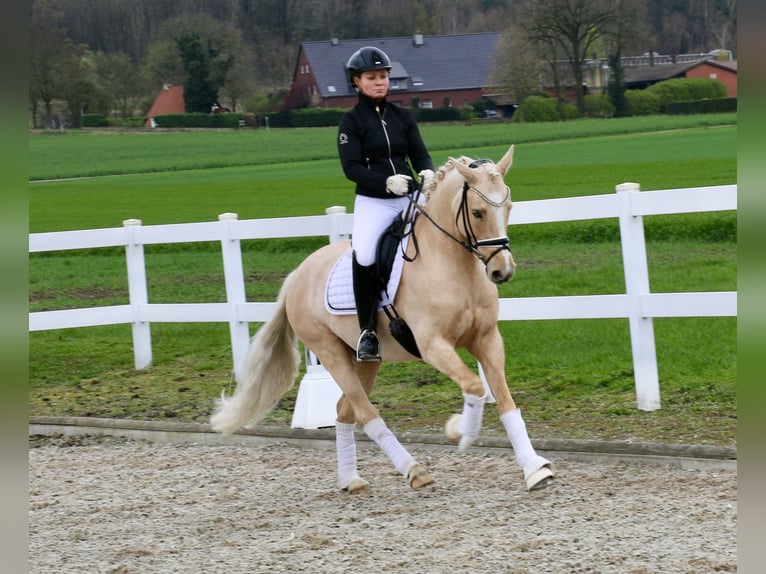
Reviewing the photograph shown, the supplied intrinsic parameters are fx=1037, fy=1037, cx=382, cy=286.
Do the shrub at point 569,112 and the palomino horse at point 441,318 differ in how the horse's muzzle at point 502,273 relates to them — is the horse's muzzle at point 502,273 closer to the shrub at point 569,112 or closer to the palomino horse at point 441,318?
the palomino horse at point 441,318

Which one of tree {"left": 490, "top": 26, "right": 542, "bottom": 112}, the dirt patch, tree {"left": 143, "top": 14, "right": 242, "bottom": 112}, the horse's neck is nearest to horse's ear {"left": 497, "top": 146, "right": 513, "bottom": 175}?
the horse's neck

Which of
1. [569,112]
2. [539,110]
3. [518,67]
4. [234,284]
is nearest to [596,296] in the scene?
[234,284]

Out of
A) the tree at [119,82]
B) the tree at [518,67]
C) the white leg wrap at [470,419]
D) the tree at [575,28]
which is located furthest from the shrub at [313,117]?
the white leg wrap at [470,419]

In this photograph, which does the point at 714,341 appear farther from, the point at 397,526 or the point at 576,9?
the point at 576,9

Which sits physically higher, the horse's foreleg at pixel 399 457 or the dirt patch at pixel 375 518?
the horse's foreleg at pixel 399 457

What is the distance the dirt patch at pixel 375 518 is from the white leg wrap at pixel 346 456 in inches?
4.4

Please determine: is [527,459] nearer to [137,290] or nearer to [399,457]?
[399,457]

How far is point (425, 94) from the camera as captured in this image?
91562 mm

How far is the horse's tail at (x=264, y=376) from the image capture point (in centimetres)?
687

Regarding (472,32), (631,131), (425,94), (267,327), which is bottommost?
(267,327)

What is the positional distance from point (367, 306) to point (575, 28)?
7325cm
